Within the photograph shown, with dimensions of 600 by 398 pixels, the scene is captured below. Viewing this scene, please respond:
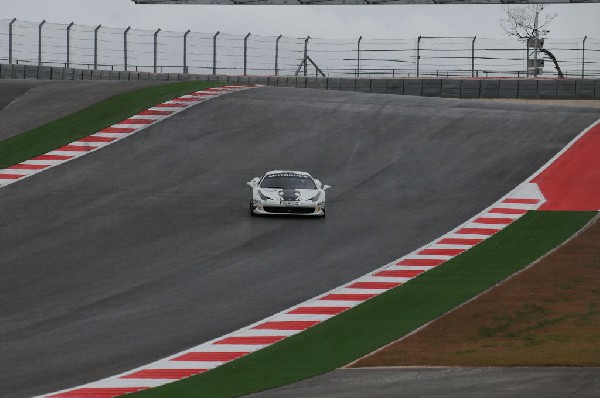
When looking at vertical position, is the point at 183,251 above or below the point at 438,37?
below

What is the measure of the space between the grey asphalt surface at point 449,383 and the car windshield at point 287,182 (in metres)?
12.9

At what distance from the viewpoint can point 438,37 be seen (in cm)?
6200

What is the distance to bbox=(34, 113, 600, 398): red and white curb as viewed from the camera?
17859 millimetres

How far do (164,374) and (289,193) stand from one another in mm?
12466

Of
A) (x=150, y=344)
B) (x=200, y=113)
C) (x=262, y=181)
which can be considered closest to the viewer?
(x=150, y=344)

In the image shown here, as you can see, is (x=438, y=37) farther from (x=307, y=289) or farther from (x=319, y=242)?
(x=307, y=289)

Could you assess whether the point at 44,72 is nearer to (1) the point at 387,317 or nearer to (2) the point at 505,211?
(2) the point at 505,211

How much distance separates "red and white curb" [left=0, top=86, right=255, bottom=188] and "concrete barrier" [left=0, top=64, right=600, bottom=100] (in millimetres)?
12145

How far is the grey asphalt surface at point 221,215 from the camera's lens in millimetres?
21438

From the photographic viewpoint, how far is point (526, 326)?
21.2 metres

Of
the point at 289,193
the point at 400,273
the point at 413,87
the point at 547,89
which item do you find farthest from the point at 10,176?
the point at 547,89

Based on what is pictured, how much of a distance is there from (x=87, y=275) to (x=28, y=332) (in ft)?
13.1

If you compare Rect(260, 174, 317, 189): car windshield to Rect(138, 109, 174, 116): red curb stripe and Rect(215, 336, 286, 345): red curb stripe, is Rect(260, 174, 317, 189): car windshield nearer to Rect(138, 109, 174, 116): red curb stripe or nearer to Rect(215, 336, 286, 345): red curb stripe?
Rect(215, 336, 286, 345): red curb stripe

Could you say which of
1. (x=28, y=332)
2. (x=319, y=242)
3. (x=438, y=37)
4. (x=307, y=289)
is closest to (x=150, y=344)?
(x=28, y=332)
